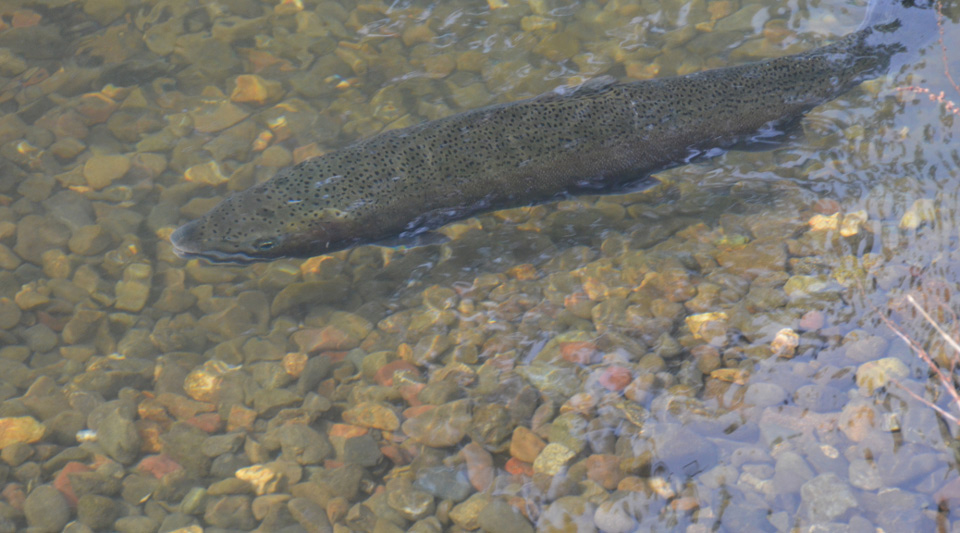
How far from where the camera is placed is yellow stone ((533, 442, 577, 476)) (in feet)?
10.5

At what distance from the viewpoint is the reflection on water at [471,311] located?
3.10 m

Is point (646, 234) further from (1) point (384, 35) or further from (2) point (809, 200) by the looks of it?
(1) point (384, 35)

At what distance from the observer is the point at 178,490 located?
3500 millimetres

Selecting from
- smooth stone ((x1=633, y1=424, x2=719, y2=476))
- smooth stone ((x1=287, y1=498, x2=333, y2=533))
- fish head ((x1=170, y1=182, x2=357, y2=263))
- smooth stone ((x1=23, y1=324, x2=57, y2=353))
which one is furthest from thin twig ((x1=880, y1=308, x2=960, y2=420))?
smooth stone ((x1=23, y1=324, x2=57, y2=353))

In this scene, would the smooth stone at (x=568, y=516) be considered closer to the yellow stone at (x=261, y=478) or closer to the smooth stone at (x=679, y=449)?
the smooth stone at (x=679, y=449)

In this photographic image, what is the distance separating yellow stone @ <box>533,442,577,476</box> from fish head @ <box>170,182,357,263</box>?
2.00 metres

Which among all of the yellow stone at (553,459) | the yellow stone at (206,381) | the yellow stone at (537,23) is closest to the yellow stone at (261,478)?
the yellow stone at (206,381)

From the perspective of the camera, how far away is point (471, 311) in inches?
164

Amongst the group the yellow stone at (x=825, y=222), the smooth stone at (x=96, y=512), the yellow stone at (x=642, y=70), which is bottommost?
the smooth stone at (x=96, y=512)

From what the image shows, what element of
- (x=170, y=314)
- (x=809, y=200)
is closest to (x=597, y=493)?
(x=809, y=200)

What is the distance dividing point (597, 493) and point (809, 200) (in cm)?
254

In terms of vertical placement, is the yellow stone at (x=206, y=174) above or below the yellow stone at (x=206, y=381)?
above

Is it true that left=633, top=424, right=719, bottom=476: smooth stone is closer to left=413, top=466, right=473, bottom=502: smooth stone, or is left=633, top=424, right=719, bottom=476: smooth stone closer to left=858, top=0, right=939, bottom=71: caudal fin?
left=413, top=466, right=473, bottom=502: smooth stone

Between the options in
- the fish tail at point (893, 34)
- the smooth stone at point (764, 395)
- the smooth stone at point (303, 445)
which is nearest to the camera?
the smooth stone at point (764, 395)
